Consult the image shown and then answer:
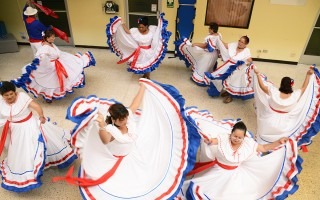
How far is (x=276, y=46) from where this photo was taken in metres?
5.58

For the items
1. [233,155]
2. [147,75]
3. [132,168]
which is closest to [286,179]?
[233,155]

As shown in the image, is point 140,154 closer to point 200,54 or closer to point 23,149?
point 23,149

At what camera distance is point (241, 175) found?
234cm

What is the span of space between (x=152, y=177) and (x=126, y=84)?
272cm

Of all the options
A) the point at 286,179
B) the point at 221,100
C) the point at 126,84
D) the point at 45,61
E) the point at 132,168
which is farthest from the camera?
the point at 126,84

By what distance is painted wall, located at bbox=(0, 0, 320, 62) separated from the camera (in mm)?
5188

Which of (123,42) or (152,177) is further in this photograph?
(123,42)

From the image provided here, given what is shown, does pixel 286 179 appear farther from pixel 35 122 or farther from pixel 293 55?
pixel 293 55

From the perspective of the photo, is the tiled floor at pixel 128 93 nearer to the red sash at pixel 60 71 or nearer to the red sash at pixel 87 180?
the red sash at pixel 60 71

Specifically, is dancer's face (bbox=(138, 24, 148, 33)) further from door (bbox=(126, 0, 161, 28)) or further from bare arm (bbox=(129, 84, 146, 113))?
bare arm (bbox=(129, 84, 146, 113))

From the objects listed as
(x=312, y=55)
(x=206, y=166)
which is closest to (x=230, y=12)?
(x=312, y=55)

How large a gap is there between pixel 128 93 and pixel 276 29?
3245 millimetres

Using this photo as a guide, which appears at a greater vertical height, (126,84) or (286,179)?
(286,179)

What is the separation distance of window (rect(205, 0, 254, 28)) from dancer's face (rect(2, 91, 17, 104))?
403cm
